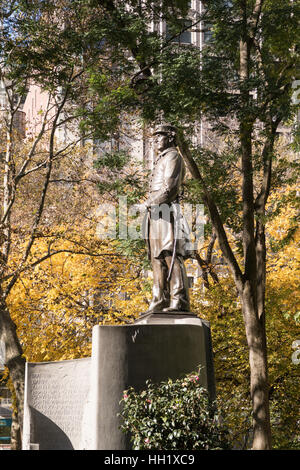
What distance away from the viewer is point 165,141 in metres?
9.99

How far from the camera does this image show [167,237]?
9.59m

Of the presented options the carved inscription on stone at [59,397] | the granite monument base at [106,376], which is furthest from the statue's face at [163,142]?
the carved inscription on stone at [59,397]

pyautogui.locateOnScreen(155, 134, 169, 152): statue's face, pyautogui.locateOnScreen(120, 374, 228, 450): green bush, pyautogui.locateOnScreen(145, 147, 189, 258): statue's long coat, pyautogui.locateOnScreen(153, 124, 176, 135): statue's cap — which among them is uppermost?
pyautogui.locateOnScreen(153, 124, 176, 135): statue's cap

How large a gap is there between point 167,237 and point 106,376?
8.30 feet

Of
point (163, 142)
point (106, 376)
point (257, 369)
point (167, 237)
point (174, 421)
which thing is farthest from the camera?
point (257, 369)

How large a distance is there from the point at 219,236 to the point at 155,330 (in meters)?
5.39

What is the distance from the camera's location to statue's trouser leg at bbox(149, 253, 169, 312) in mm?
9370

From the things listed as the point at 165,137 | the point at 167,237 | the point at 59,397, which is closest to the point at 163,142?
the point at 165,137

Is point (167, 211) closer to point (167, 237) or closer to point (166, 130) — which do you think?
point (167, 237)

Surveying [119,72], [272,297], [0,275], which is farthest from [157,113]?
[272,297]

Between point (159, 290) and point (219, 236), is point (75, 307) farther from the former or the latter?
point (159, 290)

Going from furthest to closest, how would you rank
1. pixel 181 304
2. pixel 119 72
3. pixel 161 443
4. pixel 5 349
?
pixel 5 349
pixel 119 72
pixel 181 304
pixel 161 443

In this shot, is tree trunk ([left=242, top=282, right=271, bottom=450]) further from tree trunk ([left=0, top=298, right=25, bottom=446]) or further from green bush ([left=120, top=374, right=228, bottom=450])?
tree trunk ([left=0, top=298, right=25, bottom=446])

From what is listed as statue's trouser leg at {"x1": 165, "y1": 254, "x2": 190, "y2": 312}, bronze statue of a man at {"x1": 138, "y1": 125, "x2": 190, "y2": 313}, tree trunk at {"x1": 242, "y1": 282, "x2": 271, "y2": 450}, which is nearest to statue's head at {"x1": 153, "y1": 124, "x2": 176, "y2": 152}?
bronze statue of a man at {"x1": 138, "y1": 125, "x2": 190, "y2": 313}
